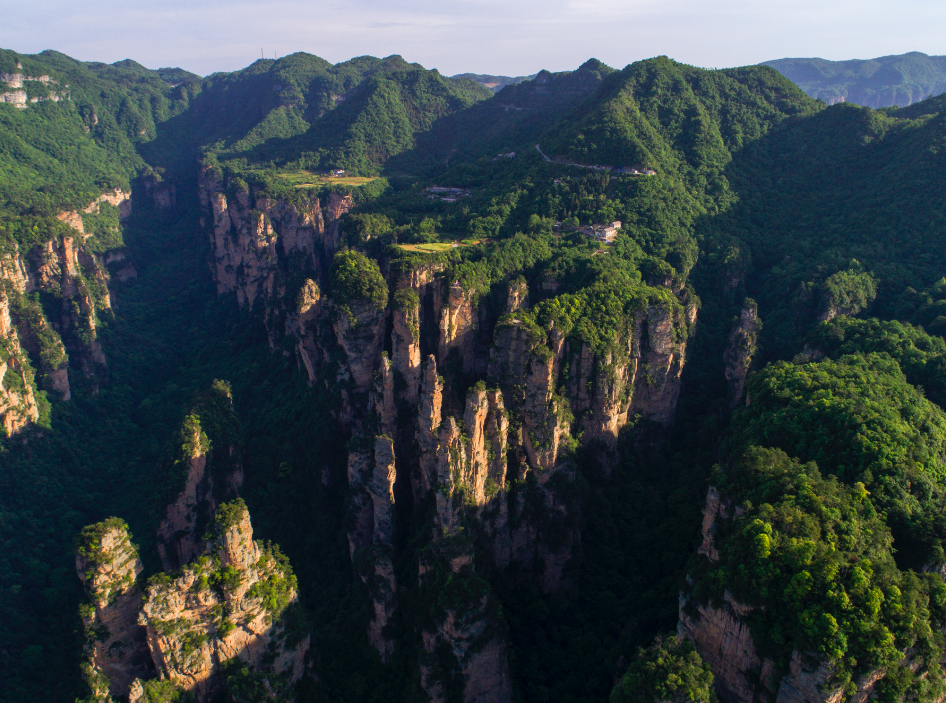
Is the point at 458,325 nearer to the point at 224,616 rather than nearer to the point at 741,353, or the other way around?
the point at 741,353

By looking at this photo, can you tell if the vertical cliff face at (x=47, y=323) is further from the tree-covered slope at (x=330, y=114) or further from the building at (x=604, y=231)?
the building at (x=604, y=231)

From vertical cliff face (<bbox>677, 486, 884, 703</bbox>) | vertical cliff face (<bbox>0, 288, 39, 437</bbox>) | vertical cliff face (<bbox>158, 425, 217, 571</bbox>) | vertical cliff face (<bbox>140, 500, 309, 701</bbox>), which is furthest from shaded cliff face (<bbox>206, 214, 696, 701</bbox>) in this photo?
vertical cliff face (<bbox>0, 288, 39, 437</bbox>)

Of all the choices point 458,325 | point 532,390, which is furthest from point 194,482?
point 532,390

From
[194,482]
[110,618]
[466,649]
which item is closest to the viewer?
[110,618]

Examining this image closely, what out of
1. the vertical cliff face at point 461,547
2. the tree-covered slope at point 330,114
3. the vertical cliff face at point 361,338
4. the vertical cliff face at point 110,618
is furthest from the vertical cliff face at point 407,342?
the tree-covered slope at point 330,114

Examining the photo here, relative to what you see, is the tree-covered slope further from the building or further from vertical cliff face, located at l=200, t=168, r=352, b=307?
the building

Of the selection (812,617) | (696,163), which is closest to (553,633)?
(812,617)
